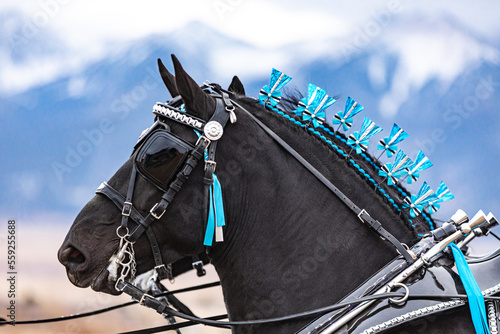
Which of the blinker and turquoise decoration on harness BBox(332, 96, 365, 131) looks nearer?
the blinker

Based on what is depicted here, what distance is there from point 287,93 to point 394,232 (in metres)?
0.94

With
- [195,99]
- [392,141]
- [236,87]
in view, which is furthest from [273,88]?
[392,141]

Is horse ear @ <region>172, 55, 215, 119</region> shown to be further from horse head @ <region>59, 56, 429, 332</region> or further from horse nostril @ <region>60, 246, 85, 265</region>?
horse nostril @ <region>60, 246, 85, 265</region>

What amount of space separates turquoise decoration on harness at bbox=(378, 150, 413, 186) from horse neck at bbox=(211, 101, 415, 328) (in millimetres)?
144

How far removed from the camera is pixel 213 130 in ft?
8.14

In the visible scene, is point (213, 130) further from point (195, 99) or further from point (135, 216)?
point (135, 216)

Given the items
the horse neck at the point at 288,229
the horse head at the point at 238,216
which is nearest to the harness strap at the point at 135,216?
the horse head at the point at 238,216

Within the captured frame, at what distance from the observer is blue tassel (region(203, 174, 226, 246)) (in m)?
2.44

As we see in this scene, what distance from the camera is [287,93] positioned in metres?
2.79

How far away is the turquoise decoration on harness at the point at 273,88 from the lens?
271 centimetres

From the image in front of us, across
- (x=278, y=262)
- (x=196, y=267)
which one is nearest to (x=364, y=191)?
(x=278, y=262)

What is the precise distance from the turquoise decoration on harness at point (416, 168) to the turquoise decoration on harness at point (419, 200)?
68mm

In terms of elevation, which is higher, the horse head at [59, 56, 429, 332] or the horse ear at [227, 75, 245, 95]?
the horse ear at [227, 75, 245, 95]

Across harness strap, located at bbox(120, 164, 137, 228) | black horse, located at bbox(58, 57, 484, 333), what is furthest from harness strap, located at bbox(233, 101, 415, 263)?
harness strap, located at bbox(120, 164, 137, 228)
